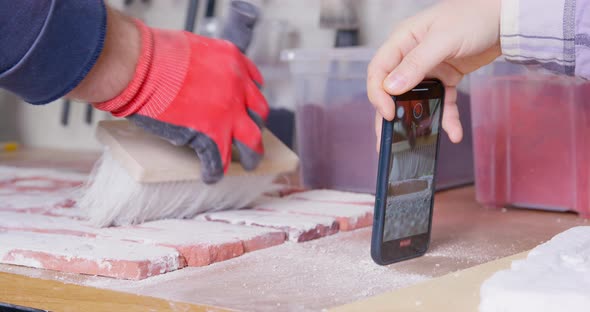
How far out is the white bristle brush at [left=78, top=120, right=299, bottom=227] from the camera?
1021 millimetres

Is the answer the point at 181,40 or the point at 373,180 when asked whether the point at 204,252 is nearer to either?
the point at 181,40

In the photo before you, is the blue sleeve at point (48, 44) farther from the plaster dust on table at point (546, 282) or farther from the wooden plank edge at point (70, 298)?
the plaster dust on table at point (546, 282)

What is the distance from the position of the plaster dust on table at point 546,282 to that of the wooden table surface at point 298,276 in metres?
0.09

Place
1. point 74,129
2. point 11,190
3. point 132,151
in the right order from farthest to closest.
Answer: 1. point 74,129
2. point 11,190
3. point 132,151

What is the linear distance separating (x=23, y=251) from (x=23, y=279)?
0.06 meters

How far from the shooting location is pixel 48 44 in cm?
92

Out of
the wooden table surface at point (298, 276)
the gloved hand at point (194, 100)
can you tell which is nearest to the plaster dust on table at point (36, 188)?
the gloved hand at point (194, 100)

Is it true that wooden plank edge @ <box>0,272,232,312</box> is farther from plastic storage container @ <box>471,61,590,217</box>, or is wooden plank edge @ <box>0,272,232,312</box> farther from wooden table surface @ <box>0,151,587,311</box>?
plastic storage container @ <box>471,61,590,217</box>

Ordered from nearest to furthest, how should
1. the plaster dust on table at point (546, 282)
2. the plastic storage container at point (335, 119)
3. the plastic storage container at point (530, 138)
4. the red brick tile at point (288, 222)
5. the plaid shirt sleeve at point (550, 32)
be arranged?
the plaster dust on table at point (546, 282), the plaid shirt sleeve at point (550, 32), the red brick tile at point (288, 222), the plastic storage container at point (530, 138), the plastic storage container at point (335, 119)

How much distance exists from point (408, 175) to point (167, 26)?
129 centimetres

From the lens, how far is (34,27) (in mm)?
905

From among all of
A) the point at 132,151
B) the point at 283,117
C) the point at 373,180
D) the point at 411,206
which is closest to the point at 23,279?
the point at 132,151

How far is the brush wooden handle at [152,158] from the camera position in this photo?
102 cm

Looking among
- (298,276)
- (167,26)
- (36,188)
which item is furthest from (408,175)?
(167,26)
